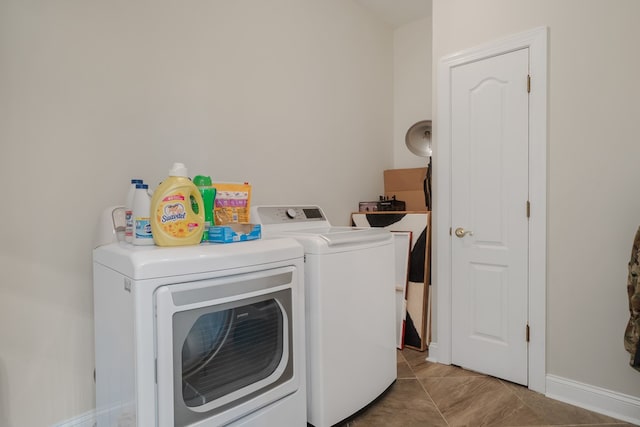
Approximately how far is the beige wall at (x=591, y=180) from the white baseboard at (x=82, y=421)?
2.40 metres

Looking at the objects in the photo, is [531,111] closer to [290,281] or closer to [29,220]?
[290,281]

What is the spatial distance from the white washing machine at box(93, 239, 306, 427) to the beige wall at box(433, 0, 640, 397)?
4.95 feet

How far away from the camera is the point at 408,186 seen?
127 inches

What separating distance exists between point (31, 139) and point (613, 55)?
9.06 ft

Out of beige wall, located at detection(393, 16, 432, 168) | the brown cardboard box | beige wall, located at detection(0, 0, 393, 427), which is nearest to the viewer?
beige wall, located at detection(0, 0, 393, 427)

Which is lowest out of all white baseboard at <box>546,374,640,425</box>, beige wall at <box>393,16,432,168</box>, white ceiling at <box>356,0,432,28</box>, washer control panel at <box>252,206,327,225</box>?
white baseboard at <box>546,374,640,425</box>

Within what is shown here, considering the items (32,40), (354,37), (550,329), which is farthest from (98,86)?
(550,329)

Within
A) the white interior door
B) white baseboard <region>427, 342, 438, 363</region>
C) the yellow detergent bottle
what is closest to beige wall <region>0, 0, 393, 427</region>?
the yellow detergent bottle

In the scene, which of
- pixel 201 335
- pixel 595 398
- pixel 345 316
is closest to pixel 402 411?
pixel 345 316

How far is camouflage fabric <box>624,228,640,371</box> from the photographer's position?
4.98ft

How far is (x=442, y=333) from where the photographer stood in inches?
93.9

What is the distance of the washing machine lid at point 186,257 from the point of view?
1070 millimetres

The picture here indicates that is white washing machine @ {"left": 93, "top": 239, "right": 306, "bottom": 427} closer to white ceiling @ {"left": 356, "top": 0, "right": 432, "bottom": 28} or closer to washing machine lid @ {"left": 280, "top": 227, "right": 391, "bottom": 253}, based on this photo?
washing machine lid @ {"left": 280, "top": 227, "right": 391, "bottom": 253}

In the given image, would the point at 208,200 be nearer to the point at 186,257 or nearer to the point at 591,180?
the point at 186,257
